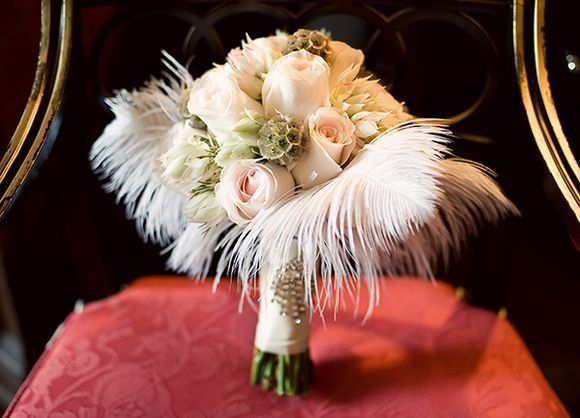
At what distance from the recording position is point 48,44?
84 cm

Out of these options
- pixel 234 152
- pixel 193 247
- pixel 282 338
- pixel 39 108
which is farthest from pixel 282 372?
pixel 39 108

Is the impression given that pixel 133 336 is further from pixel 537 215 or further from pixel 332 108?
pixel 537 215

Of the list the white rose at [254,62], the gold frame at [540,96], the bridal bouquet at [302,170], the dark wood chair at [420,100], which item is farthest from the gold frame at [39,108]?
the gold frame at [540,96]

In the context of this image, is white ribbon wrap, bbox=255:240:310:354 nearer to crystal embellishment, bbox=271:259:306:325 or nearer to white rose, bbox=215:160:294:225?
crystal embellishment, bbox=271:259:306:325

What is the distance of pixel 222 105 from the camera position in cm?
63

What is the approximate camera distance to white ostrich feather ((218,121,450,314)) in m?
0.58

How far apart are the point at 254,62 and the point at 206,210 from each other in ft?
0.55

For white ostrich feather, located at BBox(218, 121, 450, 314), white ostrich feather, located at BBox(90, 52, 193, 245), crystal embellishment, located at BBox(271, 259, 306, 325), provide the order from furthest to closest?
white ostrich feather, located at BBox(90, 52, 193, 245), crystal embellishment, located at BBox(271, 259, 306, 325), white ostrich feather, located at BBox(218, 121, 450, 314)

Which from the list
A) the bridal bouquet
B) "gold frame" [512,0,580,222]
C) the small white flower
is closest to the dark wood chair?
"gold frame" [512,0,580,222]

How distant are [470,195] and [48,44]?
1.84 ft

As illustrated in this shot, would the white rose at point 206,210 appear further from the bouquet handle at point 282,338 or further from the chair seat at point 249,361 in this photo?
the chair seat at point 249,361

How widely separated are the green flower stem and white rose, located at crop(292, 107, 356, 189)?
25 centimetres

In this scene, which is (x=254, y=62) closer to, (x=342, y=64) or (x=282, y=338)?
(x=342, y=64)

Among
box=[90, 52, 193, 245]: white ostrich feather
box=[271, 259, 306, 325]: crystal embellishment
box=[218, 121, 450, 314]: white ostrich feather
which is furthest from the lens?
box=[90, 52, 193, 245]: white ostrich feather
